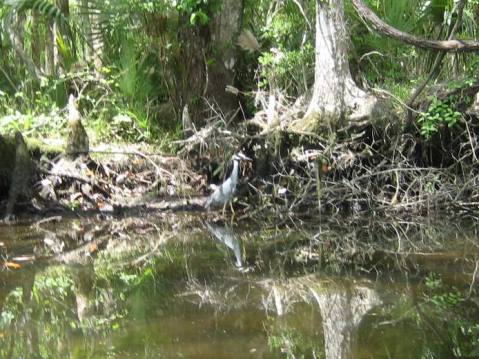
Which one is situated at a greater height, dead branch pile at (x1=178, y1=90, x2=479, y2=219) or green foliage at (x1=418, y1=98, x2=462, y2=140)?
green foliage at (x1=418, y1=98, x2=462, y2=140)

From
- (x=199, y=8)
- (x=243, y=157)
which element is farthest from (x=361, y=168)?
(x=199, y=8)

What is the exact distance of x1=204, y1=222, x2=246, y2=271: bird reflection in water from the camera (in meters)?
5.31

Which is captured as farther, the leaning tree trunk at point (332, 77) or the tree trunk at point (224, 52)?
the tree trunk at point (224, 52)

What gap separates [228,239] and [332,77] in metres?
2.42

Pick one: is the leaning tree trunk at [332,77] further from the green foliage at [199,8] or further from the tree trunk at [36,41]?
the tree trunk at [36,41]

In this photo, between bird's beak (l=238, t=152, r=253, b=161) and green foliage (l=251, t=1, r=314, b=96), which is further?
green foliage (l=251, t=1, r=314, b=96)

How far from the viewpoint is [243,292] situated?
14.3 ft

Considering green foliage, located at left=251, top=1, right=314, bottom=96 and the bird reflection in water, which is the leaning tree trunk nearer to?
green foliage, located at left=251, top=1, right=314, bottom=96

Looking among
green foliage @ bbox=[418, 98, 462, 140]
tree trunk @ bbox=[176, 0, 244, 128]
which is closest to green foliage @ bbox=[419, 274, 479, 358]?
green foliage @ bbox=[418, 98, 462, 140]

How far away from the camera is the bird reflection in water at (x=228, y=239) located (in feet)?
17.4

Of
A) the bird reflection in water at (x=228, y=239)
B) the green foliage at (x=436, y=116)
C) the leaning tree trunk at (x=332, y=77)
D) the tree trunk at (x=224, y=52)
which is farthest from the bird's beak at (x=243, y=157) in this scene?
the green foliage at (x=436, y=116)

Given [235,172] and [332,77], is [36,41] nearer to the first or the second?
[235,172]

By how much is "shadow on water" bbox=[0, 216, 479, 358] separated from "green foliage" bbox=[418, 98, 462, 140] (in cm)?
117

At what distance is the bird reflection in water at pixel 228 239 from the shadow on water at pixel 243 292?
0.02 metres
